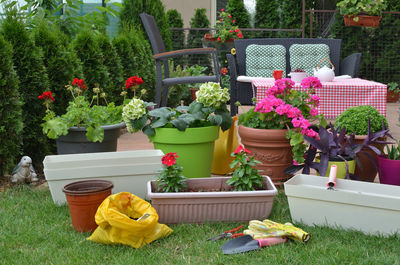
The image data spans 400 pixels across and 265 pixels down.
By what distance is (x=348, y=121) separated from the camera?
2.55 meters

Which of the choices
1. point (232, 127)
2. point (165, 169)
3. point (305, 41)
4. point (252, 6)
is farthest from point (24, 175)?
point (252, 6)

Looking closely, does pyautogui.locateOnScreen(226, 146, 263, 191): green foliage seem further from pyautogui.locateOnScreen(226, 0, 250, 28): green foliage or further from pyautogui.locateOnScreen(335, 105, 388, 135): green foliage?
pyautogui.locateOnScreen(226, 0, 250, 28): green foliage

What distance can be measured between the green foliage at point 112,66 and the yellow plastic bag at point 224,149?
148cm

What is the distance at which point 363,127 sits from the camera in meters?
2.51

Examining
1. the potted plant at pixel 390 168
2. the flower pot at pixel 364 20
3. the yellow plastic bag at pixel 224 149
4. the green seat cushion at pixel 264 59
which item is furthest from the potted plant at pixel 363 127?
the flower pot at pixel 364 20

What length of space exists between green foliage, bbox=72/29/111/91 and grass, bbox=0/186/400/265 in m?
1.71

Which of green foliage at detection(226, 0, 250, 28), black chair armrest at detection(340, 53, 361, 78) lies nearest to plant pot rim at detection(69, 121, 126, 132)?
black chair armrest at detection(340, 53, 361, 78)

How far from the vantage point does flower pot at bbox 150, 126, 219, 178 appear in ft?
7.61

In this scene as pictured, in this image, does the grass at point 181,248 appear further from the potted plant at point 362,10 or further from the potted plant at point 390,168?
the potted plant at point 362,10

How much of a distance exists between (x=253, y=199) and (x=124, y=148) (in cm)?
183

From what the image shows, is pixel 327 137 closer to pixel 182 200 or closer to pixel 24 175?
pixel 182 200

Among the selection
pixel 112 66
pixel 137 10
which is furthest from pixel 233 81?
pixel 137 10

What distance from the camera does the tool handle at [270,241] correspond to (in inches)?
69.4

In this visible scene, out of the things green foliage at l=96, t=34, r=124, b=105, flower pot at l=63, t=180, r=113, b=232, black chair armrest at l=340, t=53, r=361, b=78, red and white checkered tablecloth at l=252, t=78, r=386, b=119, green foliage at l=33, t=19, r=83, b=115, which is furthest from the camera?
black chair armrest at l=340, t=53, r=361, b=78
